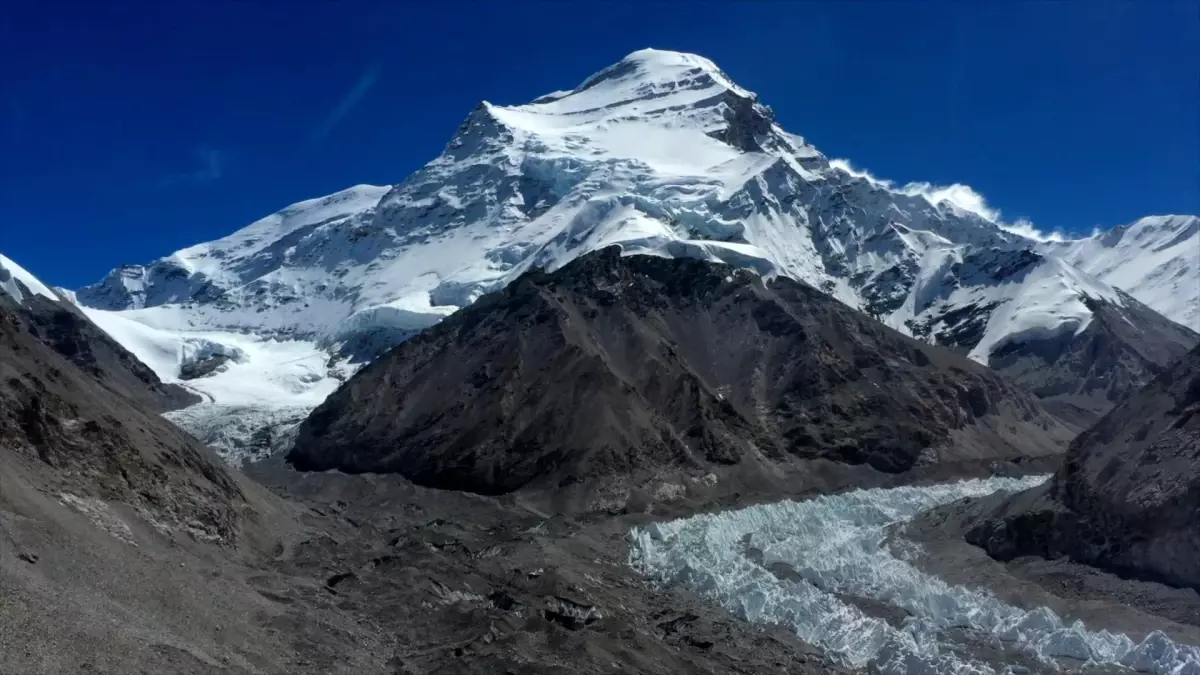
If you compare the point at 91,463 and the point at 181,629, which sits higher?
the point at 91,463

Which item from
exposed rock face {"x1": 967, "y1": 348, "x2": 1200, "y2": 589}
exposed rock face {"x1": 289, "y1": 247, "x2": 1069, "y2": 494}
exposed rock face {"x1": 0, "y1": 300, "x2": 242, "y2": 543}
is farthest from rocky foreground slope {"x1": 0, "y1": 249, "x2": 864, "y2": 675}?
exposed rock face {"x1": 289, "y1": 247, "x2": 1069, "y2": 494}

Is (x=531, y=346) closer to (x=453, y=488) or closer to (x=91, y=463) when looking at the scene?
(x=453, y=488)

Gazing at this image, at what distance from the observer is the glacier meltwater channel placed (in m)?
50.3

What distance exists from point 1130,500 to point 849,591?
1806 centimetres

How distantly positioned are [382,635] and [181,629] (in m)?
12.0

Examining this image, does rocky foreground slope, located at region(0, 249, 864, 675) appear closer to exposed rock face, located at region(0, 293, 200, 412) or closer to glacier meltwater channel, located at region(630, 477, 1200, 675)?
glacier meltwater channel, located at region(630, 477, 1200, 675)

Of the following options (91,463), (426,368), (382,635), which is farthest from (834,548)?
(426,368)

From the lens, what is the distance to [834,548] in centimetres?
7775

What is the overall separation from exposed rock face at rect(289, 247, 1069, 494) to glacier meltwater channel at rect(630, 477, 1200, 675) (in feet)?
77.0

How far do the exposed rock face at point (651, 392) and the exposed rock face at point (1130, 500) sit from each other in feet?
159

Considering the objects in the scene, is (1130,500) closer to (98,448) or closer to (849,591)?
(849,591)

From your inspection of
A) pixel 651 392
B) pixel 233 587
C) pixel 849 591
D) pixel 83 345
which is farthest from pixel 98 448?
pixel 83 345

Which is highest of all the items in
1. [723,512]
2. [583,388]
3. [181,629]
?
[583,388]

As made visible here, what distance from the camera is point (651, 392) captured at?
13162 cm
